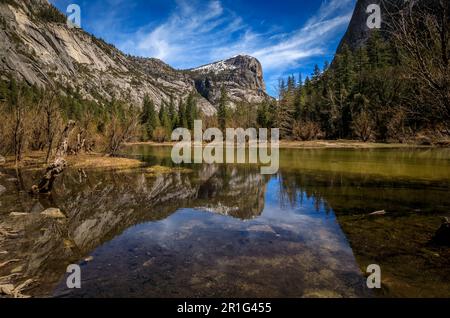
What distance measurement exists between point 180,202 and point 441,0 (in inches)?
557

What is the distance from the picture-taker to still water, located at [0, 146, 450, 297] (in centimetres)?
655

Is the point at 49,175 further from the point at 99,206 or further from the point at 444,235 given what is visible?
the point at 444,235

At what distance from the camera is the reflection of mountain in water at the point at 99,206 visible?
27.8ft

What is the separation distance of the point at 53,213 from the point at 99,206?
2295mm

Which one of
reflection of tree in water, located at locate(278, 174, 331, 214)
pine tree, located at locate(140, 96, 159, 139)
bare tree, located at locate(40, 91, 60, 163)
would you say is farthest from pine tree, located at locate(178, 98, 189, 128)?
reflection of tree in water, located at locate(278, 174, 331, 214)

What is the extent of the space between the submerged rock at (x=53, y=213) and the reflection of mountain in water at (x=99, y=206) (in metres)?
0.30

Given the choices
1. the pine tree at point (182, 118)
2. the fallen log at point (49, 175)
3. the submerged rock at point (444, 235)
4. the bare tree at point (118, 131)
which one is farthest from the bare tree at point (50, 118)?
the pine tree at point (182, 118)

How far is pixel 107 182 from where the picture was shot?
71.3ft

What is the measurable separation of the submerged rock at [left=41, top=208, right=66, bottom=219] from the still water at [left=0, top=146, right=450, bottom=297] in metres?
0.44


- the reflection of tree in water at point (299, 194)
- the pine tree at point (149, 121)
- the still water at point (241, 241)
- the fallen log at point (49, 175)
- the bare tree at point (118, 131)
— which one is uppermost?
the pine tree at point (149, 121)

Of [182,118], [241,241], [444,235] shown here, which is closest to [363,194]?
[444,235]

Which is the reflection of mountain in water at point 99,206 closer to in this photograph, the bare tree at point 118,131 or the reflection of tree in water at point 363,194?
the reflection of tree in water at point 363,194

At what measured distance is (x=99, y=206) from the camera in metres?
14.6
